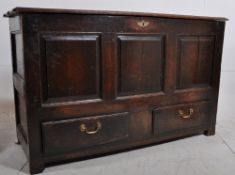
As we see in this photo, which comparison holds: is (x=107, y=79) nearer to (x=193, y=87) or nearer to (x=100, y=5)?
(x=193, y=87)

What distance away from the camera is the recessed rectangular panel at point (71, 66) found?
4.04 feet

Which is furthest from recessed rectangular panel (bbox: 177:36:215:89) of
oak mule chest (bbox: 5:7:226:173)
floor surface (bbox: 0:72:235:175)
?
floor surface (bbox: 0:72:235:175)

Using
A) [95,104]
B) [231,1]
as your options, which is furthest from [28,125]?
[231,1]

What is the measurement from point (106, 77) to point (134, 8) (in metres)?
0.81

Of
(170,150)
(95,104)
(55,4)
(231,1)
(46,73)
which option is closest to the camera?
(46,73)

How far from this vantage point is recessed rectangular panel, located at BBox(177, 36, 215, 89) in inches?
60.6

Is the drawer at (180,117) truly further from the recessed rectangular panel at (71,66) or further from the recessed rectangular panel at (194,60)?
the recessed rectangular panel at (71,66)

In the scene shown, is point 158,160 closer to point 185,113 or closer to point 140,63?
point 185,113

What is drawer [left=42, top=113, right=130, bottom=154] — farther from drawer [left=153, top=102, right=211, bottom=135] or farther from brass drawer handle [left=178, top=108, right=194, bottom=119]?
brass drawer handle [left=178, top=108, right=194, bottom=119]

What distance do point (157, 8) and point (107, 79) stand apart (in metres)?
0.90

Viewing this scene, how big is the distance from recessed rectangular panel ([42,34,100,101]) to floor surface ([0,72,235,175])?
370mm

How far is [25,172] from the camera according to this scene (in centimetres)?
131

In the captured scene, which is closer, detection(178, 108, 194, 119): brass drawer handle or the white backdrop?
detection(178, 108, 194, 119): brass drawer handle

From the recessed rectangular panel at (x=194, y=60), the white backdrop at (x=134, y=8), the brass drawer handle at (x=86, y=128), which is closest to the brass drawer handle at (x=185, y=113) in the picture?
the recessed rectangular panel at (x=194, y=60)
